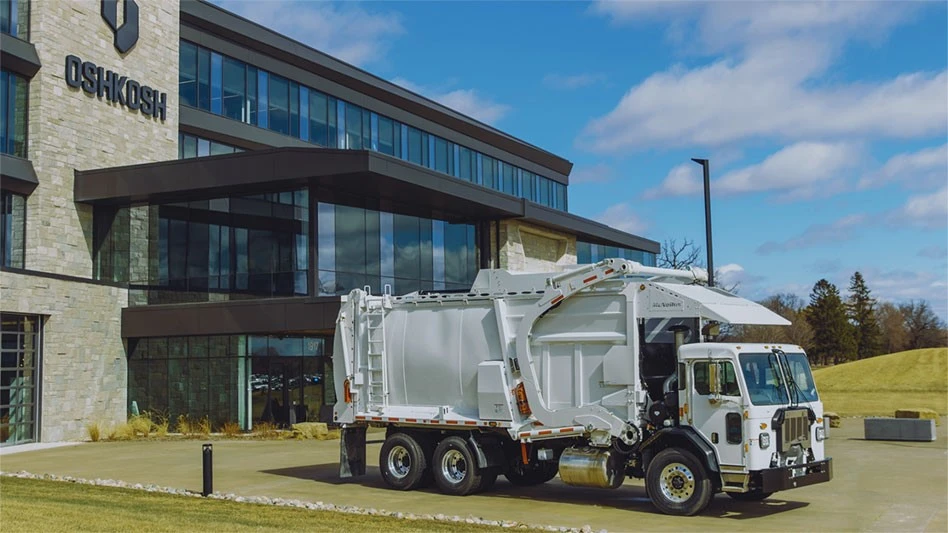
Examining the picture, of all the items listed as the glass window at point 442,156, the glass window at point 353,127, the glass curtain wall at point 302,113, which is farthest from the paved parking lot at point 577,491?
the glass window at point 442,156

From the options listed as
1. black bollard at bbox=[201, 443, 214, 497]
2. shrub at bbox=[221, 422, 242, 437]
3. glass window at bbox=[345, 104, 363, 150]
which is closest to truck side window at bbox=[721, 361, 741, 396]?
black bollard at bbox=[201, 443, 214, 497]

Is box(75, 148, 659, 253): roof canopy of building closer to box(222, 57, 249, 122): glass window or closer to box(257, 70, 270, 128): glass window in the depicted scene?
box(222, 57, 249, 122): glass window

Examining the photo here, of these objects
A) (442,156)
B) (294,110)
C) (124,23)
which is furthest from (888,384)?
(124,23)

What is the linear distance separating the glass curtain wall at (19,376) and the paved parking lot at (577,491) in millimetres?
2837

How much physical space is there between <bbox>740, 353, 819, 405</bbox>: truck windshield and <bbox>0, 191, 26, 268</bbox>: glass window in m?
23.0

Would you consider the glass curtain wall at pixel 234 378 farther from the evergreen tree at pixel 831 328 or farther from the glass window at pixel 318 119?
the evergreen tree at pixel 831 328

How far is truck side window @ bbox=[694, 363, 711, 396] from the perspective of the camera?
13445 millimetres

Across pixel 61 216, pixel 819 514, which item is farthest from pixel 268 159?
pixel 819 514

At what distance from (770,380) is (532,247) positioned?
27.4 meters

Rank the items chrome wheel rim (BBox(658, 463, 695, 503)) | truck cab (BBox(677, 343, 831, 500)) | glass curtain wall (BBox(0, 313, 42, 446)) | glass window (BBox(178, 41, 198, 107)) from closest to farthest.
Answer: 1. truck cab (BBox(677, 343, 831, 500))
2. chrome wheel rim (BBox(658, 463, 695, 503))
3. glass curtain wall (BBox(0, 313, 42, 446))
4. glass window (BBox(178, 41, 198, 107))

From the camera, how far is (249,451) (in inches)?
951

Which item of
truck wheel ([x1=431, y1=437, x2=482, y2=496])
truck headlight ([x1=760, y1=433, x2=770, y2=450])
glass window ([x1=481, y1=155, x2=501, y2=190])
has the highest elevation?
glass window ([x1=481, y1=155, x2=501, y2=190])

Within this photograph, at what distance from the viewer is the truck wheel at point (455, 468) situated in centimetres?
1572

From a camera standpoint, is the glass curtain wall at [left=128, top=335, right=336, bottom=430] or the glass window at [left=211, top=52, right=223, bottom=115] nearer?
the glass curtain wall at [left=128, top=335, right=336, bottom=430]
